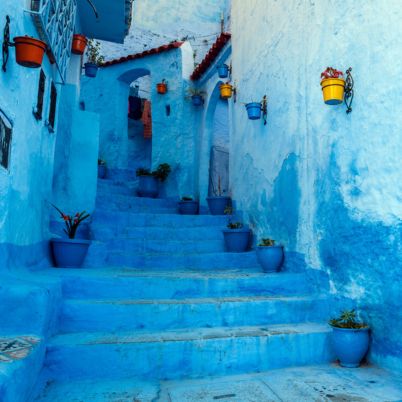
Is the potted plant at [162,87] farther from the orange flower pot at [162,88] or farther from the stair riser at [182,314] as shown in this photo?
the stair riser at [182,314]

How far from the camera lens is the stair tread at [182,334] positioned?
2893mm

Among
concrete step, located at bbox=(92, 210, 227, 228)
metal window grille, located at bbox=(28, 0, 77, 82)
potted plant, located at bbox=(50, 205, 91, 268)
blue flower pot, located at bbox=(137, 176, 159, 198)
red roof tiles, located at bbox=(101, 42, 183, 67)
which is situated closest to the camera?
metal window grille, located at bbox=(28, 0, 77, 82)

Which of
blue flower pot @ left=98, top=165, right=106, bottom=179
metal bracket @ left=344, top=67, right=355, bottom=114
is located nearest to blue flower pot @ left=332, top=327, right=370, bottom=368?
metal bracket @ left=344, top=67, right=355, bottom=114

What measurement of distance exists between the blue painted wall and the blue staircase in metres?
0.51

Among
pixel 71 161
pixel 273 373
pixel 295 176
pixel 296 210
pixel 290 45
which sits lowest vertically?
pixel 273 373

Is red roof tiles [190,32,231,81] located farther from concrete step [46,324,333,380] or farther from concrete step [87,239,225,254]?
concrete step [46,324,333,380]

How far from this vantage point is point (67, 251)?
4.55 m

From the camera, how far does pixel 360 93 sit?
11.5 ft

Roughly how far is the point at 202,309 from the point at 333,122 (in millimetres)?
2322

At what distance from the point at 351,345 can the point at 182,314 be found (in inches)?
57.5

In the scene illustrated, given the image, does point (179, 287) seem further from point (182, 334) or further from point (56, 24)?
point (56, 24)

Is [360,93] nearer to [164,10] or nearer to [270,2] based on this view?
[270,2]

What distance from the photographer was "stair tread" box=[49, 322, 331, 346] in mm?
2893

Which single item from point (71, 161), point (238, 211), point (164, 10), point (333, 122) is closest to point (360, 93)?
point (333, 122)
